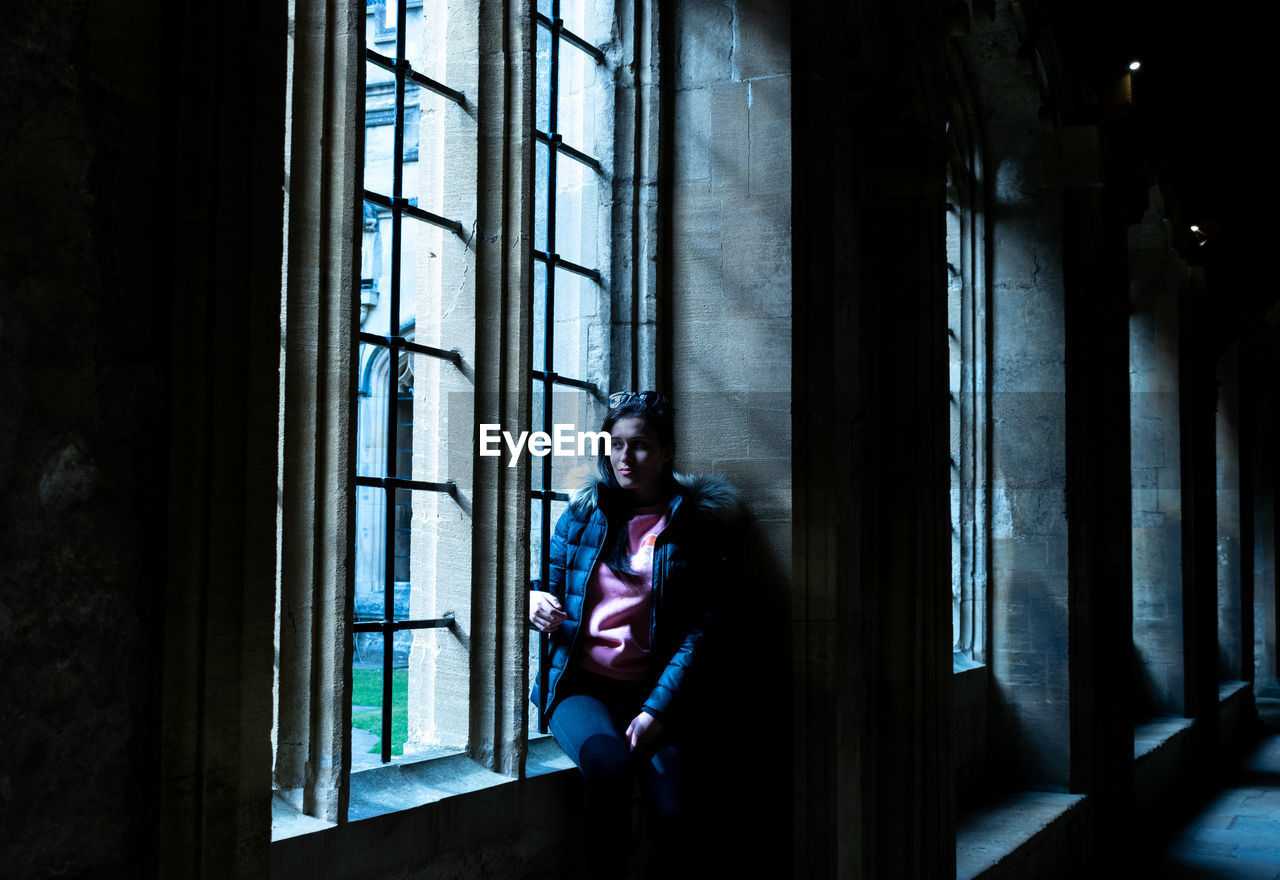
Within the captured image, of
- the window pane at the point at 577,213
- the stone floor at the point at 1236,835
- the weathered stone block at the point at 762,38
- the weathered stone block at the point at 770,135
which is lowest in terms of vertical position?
the stone floor at the point at 1236,835

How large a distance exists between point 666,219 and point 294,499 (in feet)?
5.17

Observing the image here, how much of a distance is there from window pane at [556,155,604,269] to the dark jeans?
127 cm

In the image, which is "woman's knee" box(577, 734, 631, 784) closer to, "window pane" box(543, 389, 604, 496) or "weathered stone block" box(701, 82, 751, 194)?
"window pane" box(543, 389, 604, 496)

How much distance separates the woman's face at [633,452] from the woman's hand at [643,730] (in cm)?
52

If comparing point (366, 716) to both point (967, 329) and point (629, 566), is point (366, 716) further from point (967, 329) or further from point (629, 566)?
point (629, 566)

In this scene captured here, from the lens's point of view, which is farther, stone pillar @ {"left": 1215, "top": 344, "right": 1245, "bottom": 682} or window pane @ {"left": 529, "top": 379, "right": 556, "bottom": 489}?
stone pillar @ {"left": 1215, "top": 344, "right": 1245, "bottom": 682}

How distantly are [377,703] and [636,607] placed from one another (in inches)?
326

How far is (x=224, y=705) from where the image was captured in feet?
5.80

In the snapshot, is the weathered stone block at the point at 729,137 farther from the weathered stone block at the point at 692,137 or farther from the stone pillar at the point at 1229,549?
the stone pillar at the point at 1229,549

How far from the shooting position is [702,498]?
10.8 feet

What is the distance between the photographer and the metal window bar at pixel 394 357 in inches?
112

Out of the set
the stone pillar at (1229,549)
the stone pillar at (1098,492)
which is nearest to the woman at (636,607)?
the stone pillar at (1098,492)

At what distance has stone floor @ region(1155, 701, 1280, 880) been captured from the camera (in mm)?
6848

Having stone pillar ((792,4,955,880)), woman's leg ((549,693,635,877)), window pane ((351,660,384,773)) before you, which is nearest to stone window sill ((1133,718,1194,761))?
stone pillar ((792,4,955,880))
